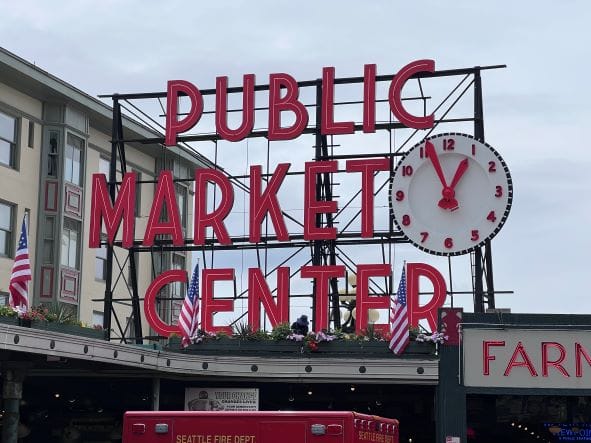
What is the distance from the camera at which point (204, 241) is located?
41.8 m

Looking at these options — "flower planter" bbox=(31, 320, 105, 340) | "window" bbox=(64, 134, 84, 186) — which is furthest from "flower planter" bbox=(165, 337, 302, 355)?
"window" bbox=(64, 134, 84, 186)

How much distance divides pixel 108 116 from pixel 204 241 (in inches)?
517

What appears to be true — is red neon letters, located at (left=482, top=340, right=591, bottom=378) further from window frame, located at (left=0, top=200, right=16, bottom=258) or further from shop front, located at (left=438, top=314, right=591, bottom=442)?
window frame, located at (left=0, top=200, right=16, bottom=258)

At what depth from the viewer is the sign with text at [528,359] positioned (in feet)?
98.3

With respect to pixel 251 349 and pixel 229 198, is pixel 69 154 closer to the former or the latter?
pixel 229 198

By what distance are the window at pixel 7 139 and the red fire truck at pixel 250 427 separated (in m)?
29.5

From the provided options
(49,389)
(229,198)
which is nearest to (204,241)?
(229,198)

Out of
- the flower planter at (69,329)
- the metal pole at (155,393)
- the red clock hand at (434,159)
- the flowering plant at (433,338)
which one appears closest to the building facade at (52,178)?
the red clock hand at (434,159)

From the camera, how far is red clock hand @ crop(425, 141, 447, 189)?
40.0 meters

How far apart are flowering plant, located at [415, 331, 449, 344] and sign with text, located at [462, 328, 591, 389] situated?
0.58 m

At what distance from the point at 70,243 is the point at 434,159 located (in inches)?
720

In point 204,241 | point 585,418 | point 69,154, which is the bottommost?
point 585,418

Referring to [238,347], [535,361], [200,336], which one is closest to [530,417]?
[535,361]

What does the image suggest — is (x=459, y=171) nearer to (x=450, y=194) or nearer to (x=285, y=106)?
(x=450, y=194)
